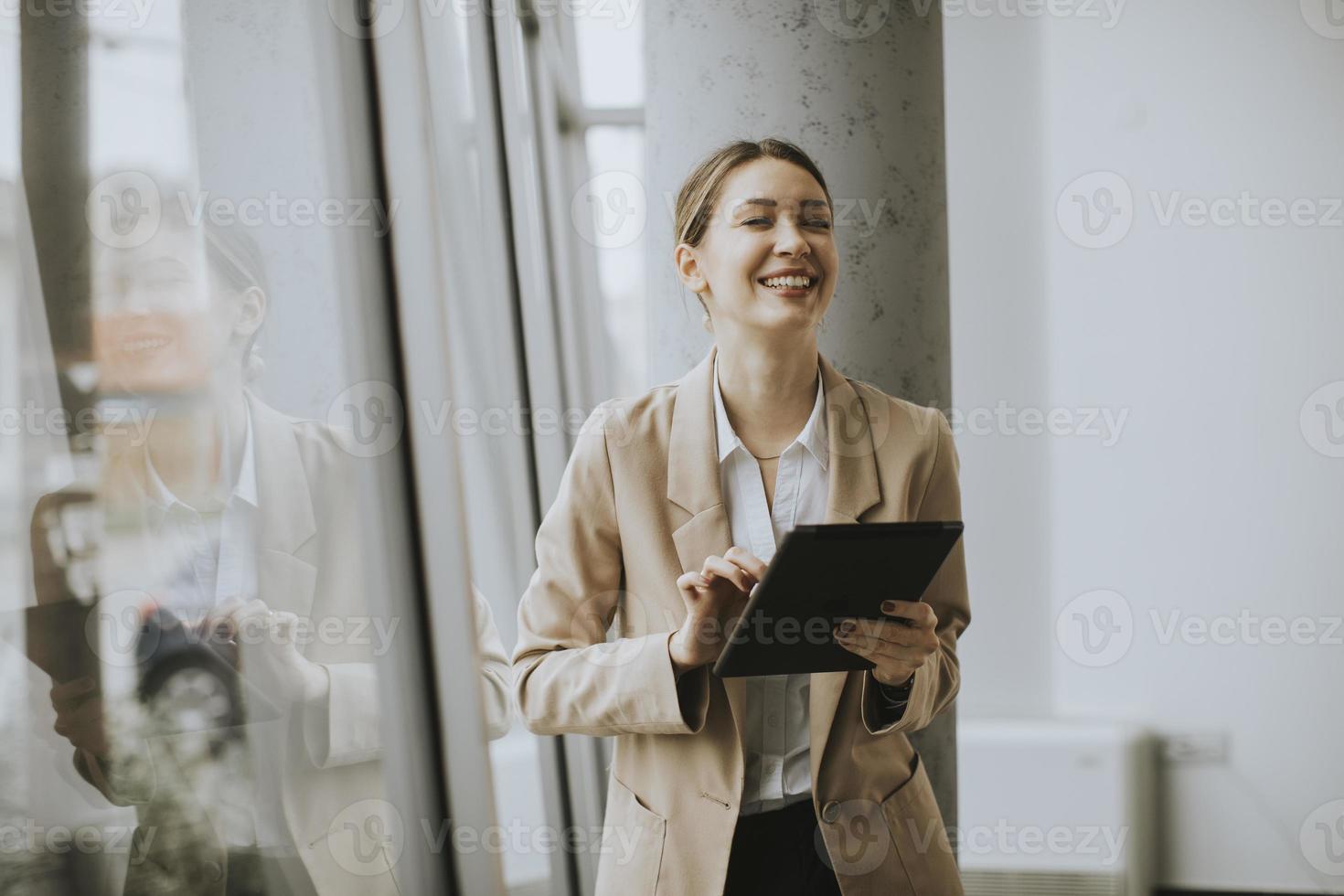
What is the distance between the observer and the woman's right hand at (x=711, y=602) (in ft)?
3.85

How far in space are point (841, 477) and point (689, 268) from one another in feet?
1.17

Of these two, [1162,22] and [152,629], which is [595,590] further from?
[1162,22]

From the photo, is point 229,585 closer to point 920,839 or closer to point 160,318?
point 160,318

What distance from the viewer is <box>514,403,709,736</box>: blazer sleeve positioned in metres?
1.25

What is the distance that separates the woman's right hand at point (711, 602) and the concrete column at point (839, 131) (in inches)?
27.8

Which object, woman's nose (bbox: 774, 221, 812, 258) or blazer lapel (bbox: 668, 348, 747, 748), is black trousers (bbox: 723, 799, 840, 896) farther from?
woman's nose (bbox: 774, 221, 812, 258)

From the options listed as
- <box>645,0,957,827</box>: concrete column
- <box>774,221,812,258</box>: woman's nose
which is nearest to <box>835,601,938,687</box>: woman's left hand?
<box>774,221,812,258</box>: woman's nose

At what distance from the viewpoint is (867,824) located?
50.4 inches

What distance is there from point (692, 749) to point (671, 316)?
0.83 m

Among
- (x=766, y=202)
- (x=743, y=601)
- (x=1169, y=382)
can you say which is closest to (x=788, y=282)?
(x=766, y=202)

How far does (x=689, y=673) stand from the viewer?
1278 millimetres

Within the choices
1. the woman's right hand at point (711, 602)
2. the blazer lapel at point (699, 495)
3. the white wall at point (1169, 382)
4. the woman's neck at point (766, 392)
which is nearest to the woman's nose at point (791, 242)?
the woman's neck at point (766, 392)

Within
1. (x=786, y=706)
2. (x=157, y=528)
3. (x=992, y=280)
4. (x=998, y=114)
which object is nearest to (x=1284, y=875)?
(x=992, y=280)

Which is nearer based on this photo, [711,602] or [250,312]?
[711,602]
